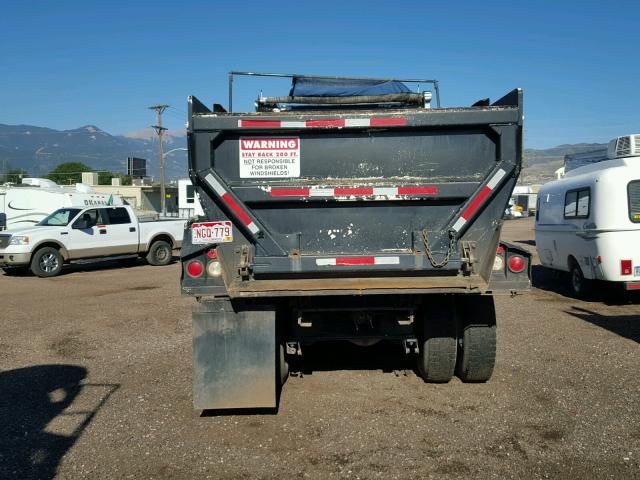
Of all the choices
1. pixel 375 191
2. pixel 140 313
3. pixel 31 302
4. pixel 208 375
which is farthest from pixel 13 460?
pixel 31 302

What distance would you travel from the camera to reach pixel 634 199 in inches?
380

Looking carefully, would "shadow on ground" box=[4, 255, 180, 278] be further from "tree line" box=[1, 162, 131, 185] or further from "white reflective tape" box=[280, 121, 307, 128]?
"tree line" box=[1, 162, 131, 185]

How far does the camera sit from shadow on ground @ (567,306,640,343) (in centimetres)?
838

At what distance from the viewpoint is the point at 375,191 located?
5059 mm

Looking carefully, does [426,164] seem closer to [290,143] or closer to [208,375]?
[290,143]

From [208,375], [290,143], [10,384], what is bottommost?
[10,384]

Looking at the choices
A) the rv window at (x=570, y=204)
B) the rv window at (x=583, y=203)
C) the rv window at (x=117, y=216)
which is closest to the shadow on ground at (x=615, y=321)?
the rv window at (x=583, y=203)

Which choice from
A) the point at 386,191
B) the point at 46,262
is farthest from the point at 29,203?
the point at 386,191

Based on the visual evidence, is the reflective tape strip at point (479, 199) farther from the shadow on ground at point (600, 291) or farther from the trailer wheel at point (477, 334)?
the shadow on ground at point (600, 291)

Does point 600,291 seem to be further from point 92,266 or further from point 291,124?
point 92,266

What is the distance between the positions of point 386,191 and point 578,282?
803cm

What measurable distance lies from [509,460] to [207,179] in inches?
128

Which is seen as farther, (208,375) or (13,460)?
(208,375)

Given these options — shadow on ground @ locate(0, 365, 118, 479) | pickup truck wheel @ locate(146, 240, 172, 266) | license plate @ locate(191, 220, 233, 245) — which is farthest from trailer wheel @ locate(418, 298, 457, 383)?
pickup truck wheel @ locate(146, 240, 172, 266)
